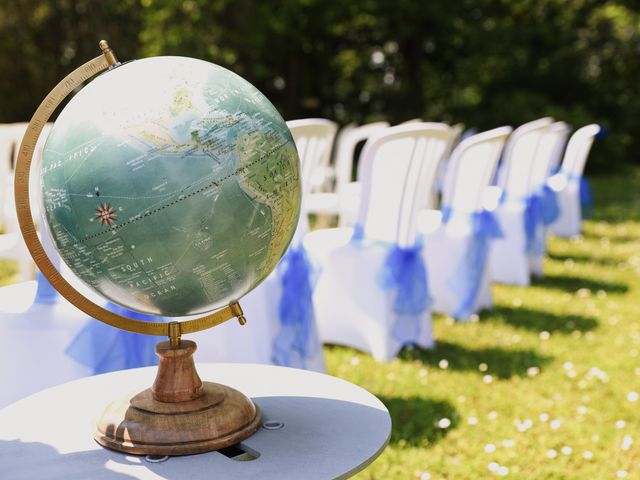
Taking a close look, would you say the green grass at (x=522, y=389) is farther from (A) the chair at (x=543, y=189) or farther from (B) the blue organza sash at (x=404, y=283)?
(A) the chair at (x=543, y=189)

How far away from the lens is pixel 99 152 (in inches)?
75.5

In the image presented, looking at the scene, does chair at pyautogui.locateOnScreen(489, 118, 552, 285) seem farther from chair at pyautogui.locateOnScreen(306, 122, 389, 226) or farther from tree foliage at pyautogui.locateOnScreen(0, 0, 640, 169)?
tree foliage at pyautogui.locateOnScreen(0, 0, 640, 169)

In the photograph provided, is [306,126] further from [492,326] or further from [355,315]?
[492,326]

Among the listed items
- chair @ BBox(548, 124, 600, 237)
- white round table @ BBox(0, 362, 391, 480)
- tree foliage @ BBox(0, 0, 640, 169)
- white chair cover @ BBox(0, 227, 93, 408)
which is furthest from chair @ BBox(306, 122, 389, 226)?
tree foliage @ BBox(0, 0, 640, 169)

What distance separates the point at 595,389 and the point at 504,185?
3211 mm

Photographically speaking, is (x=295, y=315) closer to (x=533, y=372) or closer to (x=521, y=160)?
(x=533, y=372)

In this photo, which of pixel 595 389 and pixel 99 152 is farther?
pixel 595 389

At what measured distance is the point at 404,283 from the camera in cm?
532

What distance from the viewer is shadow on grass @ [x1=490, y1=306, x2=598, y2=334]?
6.39m

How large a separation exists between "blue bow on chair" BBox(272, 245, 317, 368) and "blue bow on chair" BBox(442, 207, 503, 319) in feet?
6.43

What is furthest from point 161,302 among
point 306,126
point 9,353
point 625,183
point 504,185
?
point 625,183

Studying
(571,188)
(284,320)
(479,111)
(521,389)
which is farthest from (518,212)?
(479,111)

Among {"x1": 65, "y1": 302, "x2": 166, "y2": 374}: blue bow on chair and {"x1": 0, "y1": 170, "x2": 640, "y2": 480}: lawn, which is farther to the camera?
{"x1": 0, "y1": 170, "x2": 640, "y2": 480}: lawn

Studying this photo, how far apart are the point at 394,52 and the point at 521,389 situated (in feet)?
59.9
